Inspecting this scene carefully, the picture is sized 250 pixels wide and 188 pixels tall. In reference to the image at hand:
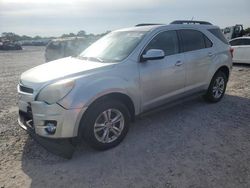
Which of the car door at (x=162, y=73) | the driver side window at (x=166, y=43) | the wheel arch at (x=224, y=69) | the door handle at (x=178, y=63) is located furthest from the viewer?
the wheel arch at (x=224, y=69)

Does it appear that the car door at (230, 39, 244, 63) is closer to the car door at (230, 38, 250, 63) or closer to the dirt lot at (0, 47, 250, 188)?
the car door at (230, 38, 250, 63)

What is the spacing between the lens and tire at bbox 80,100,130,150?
388 cm

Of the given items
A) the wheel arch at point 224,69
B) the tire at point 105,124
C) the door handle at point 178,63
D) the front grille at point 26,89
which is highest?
the door handle at point 178,63

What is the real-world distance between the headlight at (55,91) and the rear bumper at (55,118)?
70 millimetres

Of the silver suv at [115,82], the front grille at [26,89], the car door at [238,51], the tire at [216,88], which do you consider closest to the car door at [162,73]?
the silver suv at [115,82]

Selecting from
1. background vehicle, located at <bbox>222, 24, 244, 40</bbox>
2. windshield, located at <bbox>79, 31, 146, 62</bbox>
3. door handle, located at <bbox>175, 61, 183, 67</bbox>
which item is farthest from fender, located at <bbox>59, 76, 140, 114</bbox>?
background vehicle, located at <bbox>222, 24, 244, 40</bbox>

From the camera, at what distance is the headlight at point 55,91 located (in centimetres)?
364

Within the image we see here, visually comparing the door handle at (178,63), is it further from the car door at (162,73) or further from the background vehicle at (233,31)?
the background vehicle at (233,31)

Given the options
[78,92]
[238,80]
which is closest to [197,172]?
[78,92]

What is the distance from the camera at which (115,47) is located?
488cm

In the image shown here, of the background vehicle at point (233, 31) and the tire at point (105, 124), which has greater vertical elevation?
the background vehicle at point (233, 31)

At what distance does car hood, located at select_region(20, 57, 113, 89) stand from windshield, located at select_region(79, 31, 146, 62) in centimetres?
30

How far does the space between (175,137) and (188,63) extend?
1.51m

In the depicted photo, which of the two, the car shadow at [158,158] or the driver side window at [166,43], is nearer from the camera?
the car shadow at [158,158]
